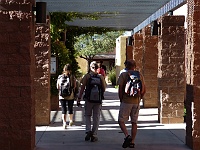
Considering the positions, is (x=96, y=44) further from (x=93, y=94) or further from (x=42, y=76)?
(x=93, y=94)

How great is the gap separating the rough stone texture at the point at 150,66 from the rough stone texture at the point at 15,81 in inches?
349

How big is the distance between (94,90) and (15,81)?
6.92 feet

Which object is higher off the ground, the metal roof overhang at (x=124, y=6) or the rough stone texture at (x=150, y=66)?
the metal roof overhang at (x=124, y=6)

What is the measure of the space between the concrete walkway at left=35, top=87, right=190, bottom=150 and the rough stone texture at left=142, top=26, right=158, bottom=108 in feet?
10.6

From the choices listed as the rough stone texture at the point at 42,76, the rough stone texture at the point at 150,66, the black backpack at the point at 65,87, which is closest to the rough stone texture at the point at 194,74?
the black backpack at the point at 65,87

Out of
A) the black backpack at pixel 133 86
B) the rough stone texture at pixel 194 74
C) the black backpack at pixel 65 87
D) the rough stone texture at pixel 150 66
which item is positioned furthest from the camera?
the rough stone texture at pixel 150 66

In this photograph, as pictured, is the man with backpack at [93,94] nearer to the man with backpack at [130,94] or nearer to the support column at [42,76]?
the man with backpack at [130,94]

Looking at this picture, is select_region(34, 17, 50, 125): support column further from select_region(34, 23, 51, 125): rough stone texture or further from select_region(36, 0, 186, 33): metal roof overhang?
select_region(36, 0, 186, 33): metal roof overhang

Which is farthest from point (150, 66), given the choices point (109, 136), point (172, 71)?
point (109, 136)

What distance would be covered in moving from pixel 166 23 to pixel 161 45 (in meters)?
0.60

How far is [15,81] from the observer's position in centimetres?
830

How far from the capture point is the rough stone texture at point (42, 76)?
41.5ft

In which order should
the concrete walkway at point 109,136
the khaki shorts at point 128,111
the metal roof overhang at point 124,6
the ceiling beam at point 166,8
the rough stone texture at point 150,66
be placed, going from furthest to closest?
the rough stone texture at point 150,66 < the metal roof overhang at point 124,6 < the ceiling beam at point 166,8 < the concrete walkway at point 109,136 < the khaki shorts at point 128,111

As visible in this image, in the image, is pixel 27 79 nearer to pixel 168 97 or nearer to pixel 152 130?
pixel 152 130
